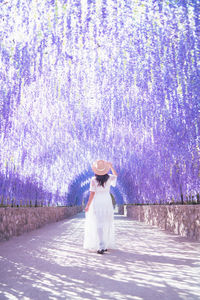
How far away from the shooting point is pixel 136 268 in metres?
3.46

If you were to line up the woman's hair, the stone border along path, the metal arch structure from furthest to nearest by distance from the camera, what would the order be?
the metal arch structure, the woman's hair, the stone border along path

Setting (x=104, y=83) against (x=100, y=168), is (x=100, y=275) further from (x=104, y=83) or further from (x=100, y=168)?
(x=104, y=83)

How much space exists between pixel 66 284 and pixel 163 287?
2.73 feet

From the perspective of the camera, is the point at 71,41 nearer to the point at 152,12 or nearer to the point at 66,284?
the point at 152,12

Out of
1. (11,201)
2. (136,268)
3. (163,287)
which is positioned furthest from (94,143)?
(163,287)

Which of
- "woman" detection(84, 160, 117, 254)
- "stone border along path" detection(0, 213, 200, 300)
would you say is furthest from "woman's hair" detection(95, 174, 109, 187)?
"stone border along path" detection(0, 213, 200, 300)

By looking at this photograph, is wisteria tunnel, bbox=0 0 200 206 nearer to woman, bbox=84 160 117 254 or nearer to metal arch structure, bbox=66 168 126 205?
woman, bbox=84 160 117 254

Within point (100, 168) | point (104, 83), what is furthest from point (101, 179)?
point (104, 83)

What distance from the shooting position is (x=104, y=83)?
8.70 meters

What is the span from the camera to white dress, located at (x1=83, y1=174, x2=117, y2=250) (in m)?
4.86

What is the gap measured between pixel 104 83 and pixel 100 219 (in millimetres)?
4775

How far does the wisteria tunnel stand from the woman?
3.00 m

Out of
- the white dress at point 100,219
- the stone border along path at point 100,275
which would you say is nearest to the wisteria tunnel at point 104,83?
the white dress at point 100,219

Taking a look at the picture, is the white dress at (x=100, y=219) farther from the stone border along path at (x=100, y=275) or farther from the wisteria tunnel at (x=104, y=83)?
the wisteria tunnel at (x=104, y=83)
